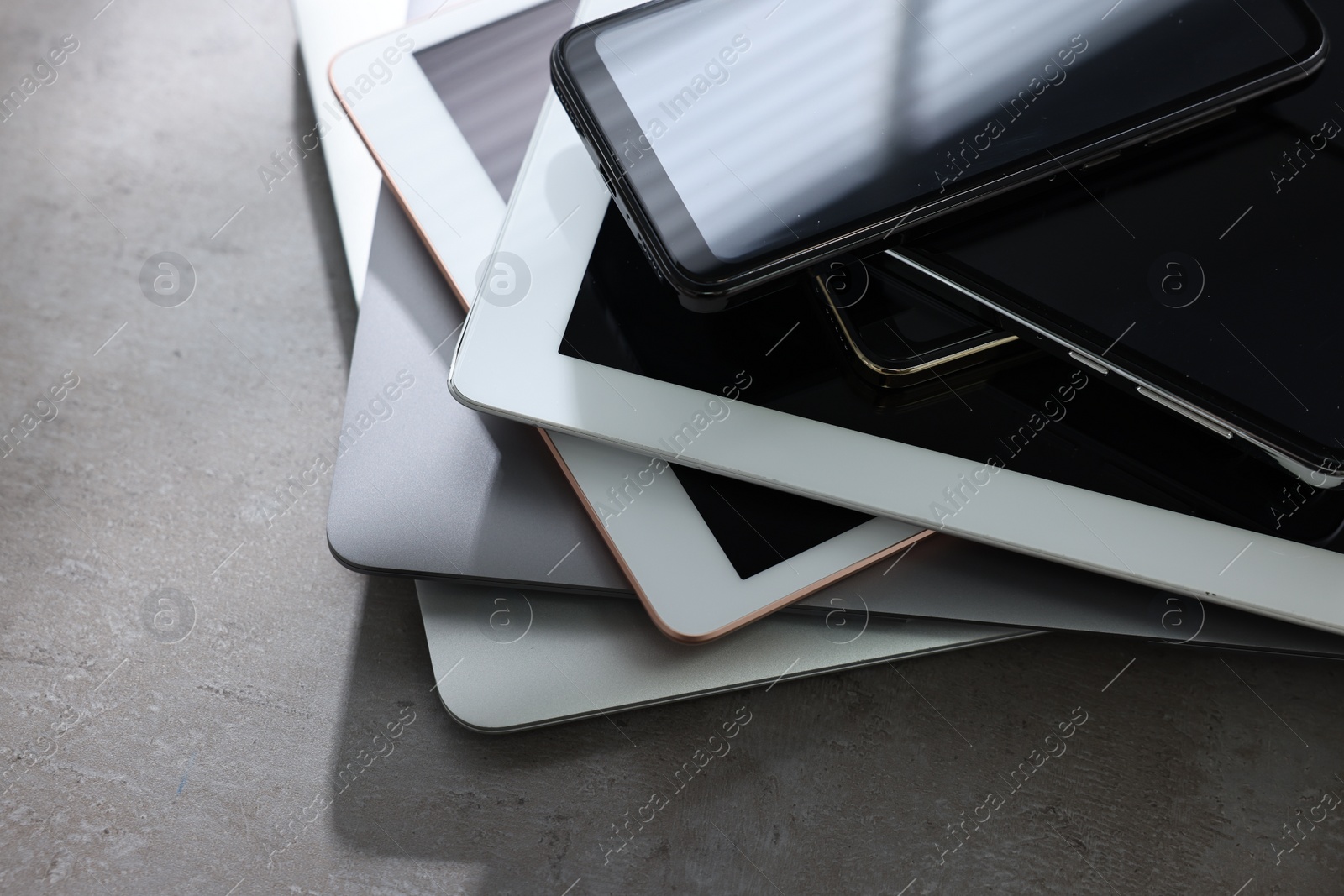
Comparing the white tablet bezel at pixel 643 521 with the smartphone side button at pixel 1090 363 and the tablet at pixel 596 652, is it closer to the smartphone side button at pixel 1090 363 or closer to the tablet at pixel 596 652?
the tablet at pixel 596 652

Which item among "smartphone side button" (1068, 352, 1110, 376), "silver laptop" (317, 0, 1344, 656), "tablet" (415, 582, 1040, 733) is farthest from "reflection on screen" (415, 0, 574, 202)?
"smartphone side button" (1068, 352, 1110, 376)

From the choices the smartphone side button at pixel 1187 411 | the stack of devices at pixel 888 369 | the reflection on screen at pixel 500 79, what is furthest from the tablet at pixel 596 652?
the reflection on screen at pixel 500 79

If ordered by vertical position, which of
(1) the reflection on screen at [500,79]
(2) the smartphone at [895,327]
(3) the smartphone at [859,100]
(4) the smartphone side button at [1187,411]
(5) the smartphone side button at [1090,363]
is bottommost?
(4) the smartphone side button at [1187,411]

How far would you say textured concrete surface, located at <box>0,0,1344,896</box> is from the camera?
0.66 m

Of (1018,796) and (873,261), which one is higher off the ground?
(873,261)

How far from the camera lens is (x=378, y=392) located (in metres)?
0.73

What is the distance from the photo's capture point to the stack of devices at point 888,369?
0.64 meters

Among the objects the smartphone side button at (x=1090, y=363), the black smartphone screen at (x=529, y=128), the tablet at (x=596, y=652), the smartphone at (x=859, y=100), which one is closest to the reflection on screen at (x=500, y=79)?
the black smartphone screen at (x=529, y=128)

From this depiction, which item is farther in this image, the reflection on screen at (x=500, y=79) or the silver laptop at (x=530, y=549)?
the reflection on screen at (x=500, y=79)

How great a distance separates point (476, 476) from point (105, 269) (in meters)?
0.47

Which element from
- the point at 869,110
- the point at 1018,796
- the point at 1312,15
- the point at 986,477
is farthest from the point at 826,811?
the point at 1312,15

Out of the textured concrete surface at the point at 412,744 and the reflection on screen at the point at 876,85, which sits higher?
the reflection on screen at the point at 876,85

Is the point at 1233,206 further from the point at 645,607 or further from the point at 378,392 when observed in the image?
the point at 378,392

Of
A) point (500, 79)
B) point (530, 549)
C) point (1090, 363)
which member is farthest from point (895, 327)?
point (500, 79)
